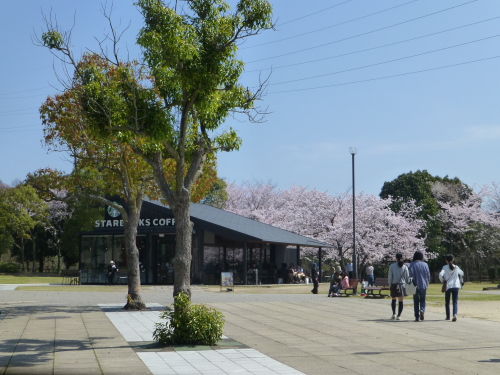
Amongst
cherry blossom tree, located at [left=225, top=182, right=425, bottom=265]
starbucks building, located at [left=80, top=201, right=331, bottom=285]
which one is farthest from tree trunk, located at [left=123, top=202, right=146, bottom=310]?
cherry blossom tree, located at [left=225, top=182, right=425, bottom=265]

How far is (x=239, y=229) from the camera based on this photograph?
3588 cm

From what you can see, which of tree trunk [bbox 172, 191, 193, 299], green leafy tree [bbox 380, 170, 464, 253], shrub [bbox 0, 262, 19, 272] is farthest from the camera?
green leafy tree [bbox 380, 170, 464, 253]

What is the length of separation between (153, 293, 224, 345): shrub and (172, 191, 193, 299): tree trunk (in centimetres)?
53

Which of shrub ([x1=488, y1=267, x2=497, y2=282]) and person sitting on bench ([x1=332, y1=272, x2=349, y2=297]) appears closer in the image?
person sitting on bench ([x1=332, y1=272, x2=349, y2=297])

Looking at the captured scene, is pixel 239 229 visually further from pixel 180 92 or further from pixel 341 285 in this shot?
Result: pixel 180 92

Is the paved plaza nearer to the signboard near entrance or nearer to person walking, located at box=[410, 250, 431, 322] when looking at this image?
person walking, located at box=[410, 250, 431, 322]

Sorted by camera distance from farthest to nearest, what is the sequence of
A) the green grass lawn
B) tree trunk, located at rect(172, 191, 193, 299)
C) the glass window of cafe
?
the green grass lawn → the glass window of cafe → tree trunk, located at rect(172, 191, 193, 299)

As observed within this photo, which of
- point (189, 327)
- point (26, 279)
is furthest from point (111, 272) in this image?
point (189, 327)

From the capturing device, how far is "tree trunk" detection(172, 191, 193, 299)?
1109 cm

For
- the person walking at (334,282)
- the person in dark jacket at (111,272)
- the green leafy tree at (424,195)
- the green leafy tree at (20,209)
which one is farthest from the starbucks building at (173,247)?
the green leafy tree at (424,195)

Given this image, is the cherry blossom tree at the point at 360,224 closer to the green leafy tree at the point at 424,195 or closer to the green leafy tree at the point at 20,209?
the green leafy tree at the point at 424,195

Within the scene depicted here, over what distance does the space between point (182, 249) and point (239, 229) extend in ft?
81.4

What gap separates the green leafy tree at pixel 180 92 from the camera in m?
11.2

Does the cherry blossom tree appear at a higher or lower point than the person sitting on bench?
higher
